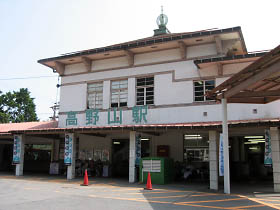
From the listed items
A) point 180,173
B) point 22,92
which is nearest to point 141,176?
point 180,173

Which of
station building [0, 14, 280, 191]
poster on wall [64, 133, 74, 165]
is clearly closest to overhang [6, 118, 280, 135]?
station building [0, 14, 280, 191]

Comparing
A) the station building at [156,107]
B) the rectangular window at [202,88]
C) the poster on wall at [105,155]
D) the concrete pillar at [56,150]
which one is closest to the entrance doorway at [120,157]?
the station building at [156,107]

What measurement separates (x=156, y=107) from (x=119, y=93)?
8.82 ft

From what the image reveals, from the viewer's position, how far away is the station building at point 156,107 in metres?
14.6

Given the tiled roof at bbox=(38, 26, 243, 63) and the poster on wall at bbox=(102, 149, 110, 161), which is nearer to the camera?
the tiled roof at bbox=(38, 26, 243, 63)

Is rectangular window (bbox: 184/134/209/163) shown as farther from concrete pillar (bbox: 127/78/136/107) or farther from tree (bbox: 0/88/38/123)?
tree (bbox: 0/88/38/123)

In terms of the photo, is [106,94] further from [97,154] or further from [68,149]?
[97,154]

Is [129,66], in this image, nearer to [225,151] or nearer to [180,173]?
[180,173]

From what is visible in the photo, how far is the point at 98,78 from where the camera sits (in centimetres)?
1833

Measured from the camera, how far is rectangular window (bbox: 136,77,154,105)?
16859mm

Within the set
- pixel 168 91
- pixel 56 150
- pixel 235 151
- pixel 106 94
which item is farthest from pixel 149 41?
pixel 56 150

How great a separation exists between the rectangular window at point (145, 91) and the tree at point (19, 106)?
36.4 m

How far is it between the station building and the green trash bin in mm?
523

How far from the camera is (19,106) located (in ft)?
165
